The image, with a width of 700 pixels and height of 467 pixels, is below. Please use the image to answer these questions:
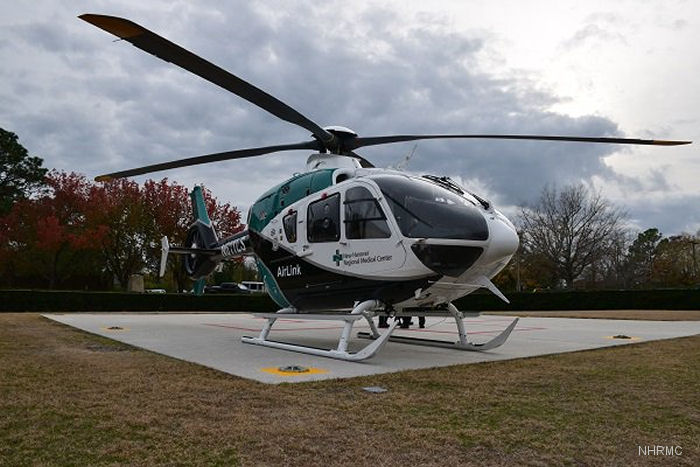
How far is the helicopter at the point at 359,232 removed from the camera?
736cm

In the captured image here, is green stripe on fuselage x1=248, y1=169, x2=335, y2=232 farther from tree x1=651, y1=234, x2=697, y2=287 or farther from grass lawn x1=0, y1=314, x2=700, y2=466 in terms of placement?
tree x1=651, y1=234, x2=697, y2=287

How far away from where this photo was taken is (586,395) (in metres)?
5.26

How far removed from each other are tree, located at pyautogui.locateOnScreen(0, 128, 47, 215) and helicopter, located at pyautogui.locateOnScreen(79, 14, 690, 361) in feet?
123

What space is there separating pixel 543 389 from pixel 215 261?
1083 cm

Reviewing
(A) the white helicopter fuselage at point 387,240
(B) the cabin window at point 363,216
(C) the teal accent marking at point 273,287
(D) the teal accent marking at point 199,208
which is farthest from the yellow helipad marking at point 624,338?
(D) the teal accent marking at point 199,208

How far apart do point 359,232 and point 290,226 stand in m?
1.85

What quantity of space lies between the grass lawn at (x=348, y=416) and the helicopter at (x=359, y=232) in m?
1.44

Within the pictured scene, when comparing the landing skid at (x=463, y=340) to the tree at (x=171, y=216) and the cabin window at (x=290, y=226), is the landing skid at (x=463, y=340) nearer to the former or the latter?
the cabin window at (x=290, y=226)

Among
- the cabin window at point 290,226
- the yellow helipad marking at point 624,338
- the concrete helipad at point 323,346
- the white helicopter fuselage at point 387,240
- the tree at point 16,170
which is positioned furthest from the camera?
the tree at point 16,170

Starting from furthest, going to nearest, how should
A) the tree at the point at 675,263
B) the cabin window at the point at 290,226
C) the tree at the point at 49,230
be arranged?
the tree at the point at 675,263 → the tree at the point at 49,230 → the cabin window at the point at 290,226

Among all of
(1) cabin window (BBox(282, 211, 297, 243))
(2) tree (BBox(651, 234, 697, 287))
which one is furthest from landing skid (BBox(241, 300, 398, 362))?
(2) tree (BBox(651, 234, 697, 287))

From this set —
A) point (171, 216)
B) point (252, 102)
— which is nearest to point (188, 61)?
point (252, 102)

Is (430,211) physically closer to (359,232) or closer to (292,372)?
(359,232)

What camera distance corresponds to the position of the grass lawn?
11.2 ft
